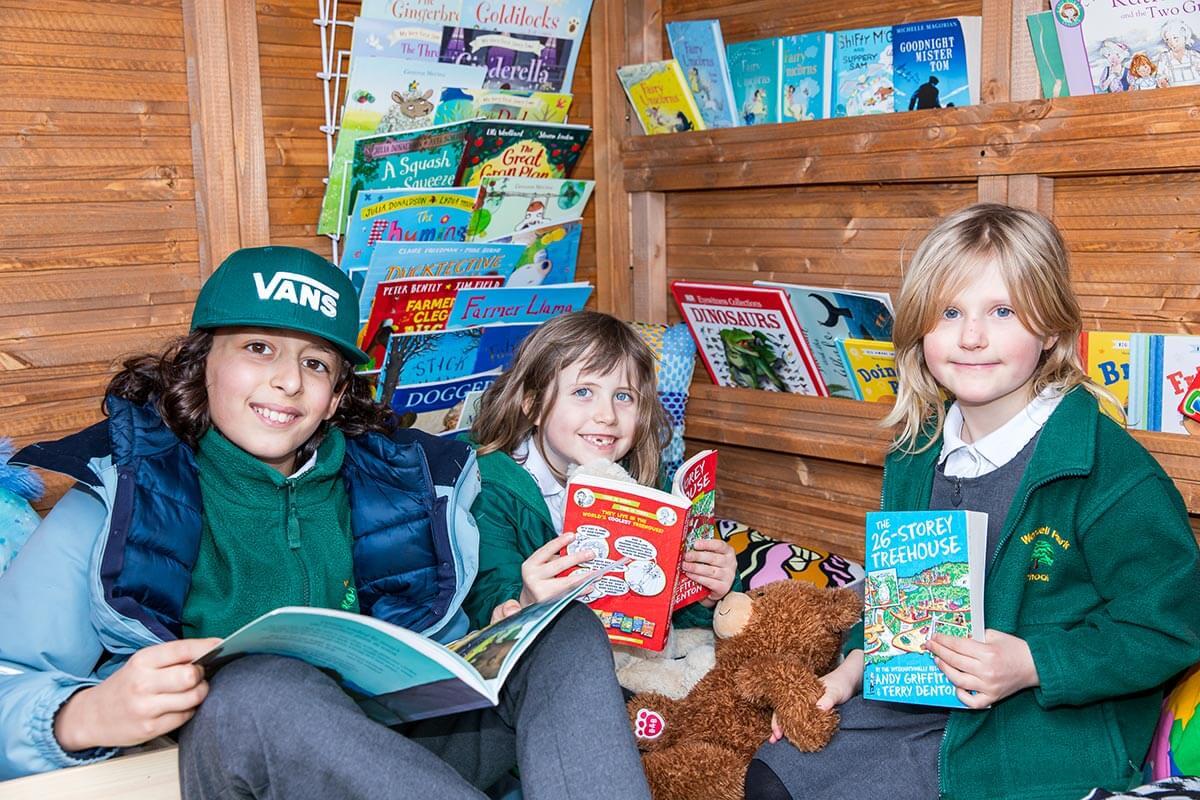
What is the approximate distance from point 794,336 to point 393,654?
1.43 meters

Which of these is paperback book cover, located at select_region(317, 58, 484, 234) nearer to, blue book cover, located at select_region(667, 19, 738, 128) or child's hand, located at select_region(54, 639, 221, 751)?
blue book cover, located at select_region(667, 19, 738, 128)

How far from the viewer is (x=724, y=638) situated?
6.06ft

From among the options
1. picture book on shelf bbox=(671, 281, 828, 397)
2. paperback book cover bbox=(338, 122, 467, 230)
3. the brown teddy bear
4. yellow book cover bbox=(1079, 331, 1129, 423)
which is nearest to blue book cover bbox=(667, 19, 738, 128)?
picture book on shelf bbox=(671, 281, 828, 397)

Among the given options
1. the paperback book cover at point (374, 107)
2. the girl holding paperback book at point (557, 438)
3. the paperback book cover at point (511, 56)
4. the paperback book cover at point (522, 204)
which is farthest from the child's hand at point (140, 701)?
the paperback book cover at point (511, 56)

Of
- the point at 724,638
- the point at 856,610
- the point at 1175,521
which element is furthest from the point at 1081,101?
the point at 724,638

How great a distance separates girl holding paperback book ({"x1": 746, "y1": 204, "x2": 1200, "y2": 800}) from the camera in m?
1.49

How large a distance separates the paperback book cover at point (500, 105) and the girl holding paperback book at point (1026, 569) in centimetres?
111

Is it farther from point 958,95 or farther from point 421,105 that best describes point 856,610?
point 421,105

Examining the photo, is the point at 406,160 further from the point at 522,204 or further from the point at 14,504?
the point at 14,504

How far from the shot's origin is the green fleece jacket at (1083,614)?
149cm

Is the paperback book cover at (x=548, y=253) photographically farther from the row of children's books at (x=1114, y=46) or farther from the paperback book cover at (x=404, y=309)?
the row of children's books at (x=1114, y=46)

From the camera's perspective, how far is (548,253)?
267 centimetres

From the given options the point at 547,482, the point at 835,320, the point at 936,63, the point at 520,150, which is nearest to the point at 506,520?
the point at 547,482

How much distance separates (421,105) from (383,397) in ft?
1.95
